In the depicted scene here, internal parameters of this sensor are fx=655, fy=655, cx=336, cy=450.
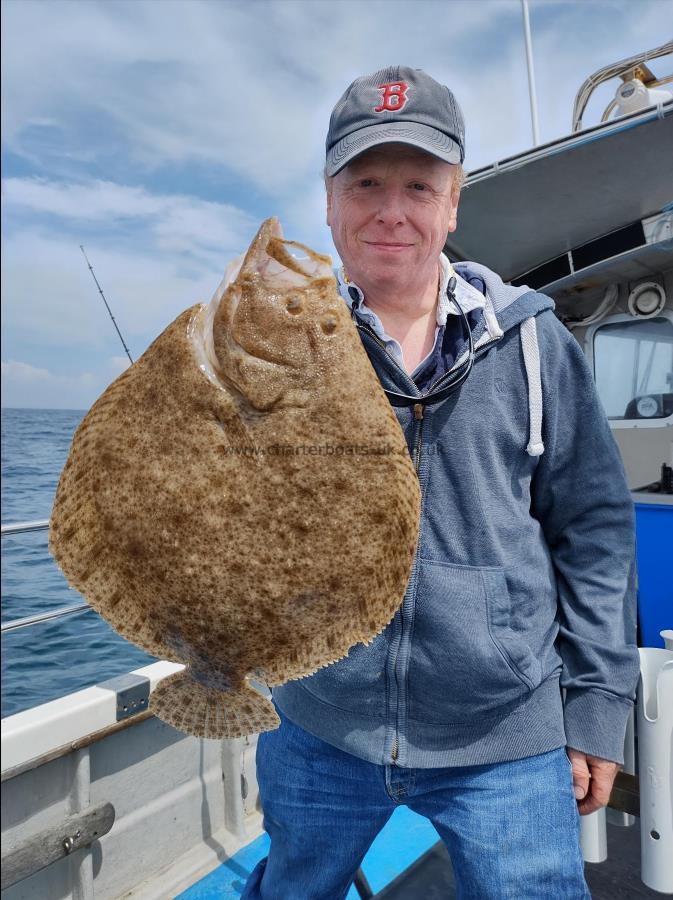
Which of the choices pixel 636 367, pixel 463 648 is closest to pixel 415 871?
pixel 463 648

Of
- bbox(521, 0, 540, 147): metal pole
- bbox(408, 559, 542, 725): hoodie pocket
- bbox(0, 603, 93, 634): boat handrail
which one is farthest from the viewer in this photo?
bbox(521, 0, 540, 147): metal pole

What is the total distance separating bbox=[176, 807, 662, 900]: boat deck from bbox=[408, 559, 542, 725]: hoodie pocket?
6.58 feet

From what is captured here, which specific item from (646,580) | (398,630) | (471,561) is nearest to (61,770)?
(398,630)

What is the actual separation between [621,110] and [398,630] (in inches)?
185

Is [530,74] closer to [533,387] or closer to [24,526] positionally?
[533,387]

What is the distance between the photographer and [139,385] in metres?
1.47

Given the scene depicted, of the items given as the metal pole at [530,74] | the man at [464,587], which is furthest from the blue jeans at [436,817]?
the metal pole at [530,74]

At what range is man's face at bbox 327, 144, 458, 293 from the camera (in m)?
1.77

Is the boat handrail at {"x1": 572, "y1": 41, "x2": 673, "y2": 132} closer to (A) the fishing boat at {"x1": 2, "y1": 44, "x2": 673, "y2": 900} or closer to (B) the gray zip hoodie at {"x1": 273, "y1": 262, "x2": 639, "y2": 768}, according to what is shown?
(A) the fishing boat at {"x1": 2, "y1": 44, "x2": 673, "y2": 900}

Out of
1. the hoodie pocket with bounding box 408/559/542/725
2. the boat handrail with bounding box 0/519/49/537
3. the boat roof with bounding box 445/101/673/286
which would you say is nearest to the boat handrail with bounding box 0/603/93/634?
the boat handrail with bounding box 0/519/49/537

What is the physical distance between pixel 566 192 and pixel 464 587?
179 inches

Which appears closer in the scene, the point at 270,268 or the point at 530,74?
the point at 270,268

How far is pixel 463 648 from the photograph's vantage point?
1887 mm

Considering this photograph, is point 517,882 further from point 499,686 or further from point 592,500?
point 592,500
